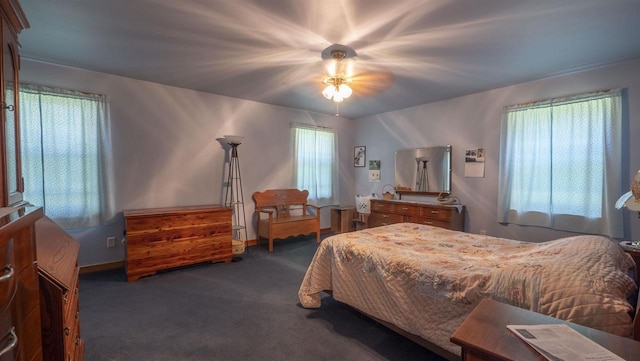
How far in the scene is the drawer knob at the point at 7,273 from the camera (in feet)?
2.20

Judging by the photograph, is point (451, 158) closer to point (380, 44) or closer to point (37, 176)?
point (380, 44)

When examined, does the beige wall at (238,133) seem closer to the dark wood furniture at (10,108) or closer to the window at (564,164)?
the window at (564,164)

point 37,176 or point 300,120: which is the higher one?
point 300,120

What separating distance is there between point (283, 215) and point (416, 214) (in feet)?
7.45

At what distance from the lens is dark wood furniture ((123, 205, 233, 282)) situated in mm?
3264

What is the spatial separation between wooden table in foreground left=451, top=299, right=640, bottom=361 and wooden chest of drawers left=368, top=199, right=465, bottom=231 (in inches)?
125

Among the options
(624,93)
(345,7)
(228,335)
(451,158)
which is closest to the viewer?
(345,7)

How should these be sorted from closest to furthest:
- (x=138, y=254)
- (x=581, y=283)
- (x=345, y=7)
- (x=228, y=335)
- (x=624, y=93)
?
(x=581, y=283)
(x=345, y=7)
(x=228, y=335)
(x=624, y=93)
(x=138, y=254)

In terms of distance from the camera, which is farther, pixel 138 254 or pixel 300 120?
pixel 300 120

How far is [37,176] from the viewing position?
10.2 ft

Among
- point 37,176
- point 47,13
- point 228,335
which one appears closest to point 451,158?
point 228,335

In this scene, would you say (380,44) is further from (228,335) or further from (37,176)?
(37,176)

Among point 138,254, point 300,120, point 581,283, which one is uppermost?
point 300,120

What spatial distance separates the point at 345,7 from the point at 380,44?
2.16 feet
